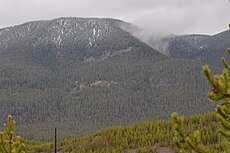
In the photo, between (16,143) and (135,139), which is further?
(135,139)

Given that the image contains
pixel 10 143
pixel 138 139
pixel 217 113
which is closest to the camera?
pixel 217 113

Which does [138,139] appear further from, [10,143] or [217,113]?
[217,113]

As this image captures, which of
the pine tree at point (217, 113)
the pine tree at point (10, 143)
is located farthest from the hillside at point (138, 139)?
the pine tree at point (217, 113)

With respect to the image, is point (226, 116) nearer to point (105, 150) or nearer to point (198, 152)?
point (198, 152)

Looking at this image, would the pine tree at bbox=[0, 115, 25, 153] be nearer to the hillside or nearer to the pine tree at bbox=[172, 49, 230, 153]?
the pine tree at bbox=[172, 49, 230, 153]

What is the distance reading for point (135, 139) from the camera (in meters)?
106

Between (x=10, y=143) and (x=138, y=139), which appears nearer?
(x=10, y=143)

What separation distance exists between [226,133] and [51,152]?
345 feet

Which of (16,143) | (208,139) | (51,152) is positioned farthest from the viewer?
(51,152)

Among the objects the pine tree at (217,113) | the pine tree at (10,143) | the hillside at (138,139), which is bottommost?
the hillside at (138,139)

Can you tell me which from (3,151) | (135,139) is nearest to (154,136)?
(135,139)

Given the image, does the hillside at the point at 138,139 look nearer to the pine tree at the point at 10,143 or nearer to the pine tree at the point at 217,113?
the pine tree at the point at 10,143

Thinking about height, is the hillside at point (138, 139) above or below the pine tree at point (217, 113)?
below

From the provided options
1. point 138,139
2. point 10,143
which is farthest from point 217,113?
point 138,139
